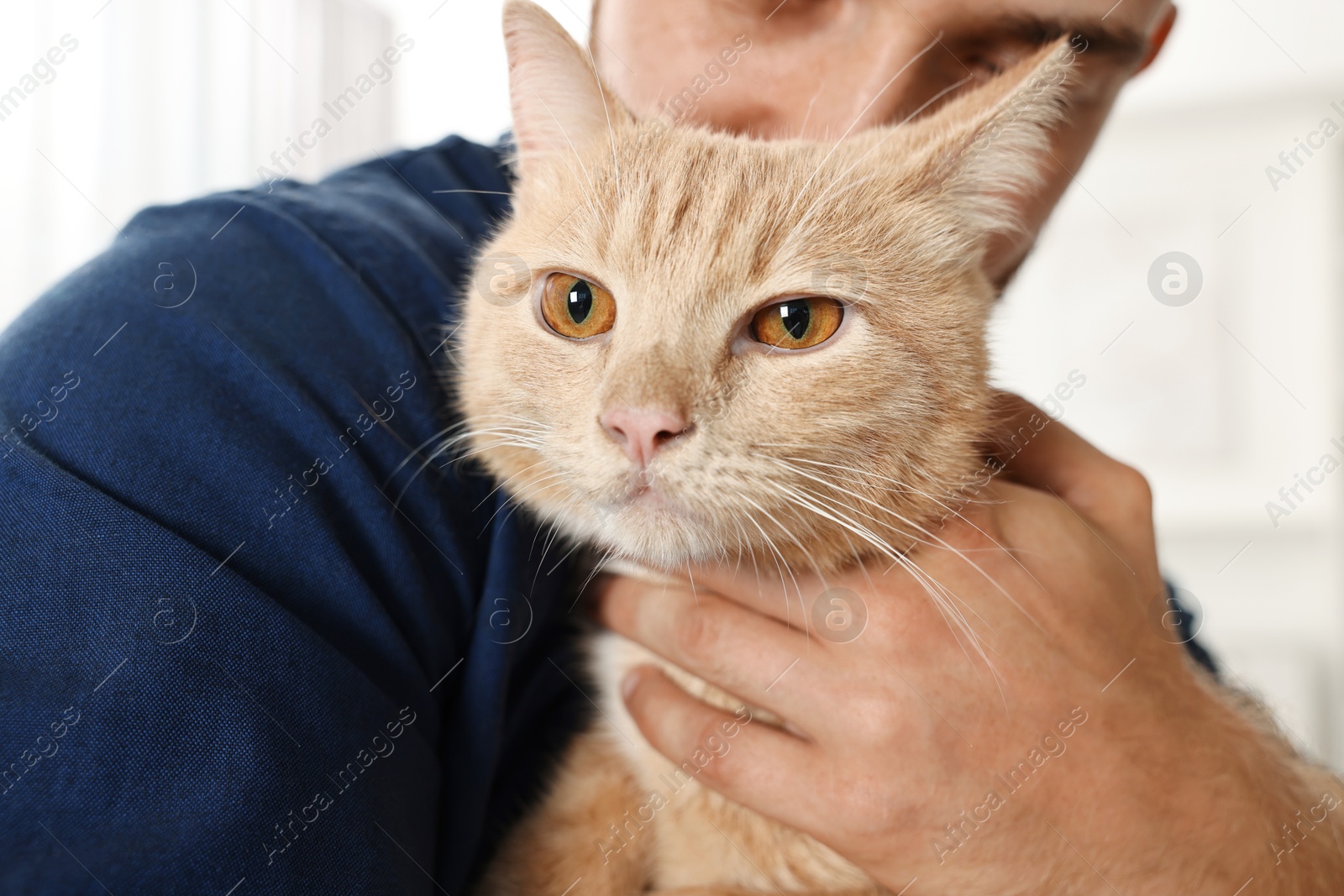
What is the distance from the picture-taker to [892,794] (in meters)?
1.18

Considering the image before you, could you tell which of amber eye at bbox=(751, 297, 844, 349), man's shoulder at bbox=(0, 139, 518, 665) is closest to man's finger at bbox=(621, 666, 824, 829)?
man's shoulder at bbox=(0, 139, 518, 665)

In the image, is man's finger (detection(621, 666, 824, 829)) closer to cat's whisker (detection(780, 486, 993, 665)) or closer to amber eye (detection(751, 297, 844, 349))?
cat's whisker (detection(780, 486, 993, 665))

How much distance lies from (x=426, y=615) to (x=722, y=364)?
52 centimetres

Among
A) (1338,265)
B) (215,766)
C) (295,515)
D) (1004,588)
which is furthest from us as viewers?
(1338,265)

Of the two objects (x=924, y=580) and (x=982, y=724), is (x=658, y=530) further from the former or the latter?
(x=982, y=724)

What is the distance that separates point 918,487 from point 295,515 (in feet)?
2.74

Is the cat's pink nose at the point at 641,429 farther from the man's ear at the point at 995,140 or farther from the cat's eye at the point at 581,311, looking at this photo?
the man's ear at the point at 995,140

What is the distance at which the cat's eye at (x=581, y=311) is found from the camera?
132 centimetres

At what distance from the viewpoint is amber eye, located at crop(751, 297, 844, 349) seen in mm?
1267

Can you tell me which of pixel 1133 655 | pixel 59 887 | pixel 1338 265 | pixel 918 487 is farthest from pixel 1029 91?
pixel 1338 265

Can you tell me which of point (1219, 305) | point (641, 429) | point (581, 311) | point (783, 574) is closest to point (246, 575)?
point (641, 429)

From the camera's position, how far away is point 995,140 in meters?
1.33

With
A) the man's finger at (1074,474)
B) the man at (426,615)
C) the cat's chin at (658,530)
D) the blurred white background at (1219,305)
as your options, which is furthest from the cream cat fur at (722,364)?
the blurred white background at (1219,305)

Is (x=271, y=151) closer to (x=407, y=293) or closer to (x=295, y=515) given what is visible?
(x=407, y=293)
